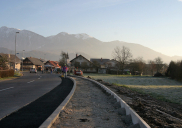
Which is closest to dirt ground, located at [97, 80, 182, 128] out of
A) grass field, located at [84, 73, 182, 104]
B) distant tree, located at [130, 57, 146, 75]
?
grass field, located at [84, 73, 182, 104]

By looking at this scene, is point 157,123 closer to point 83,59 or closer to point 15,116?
point 15,116

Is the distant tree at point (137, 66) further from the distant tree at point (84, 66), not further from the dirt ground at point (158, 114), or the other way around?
the dirt ground at point (158, 114)

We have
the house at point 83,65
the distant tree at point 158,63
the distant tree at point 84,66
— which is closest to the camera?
the distant tree at point 84,66

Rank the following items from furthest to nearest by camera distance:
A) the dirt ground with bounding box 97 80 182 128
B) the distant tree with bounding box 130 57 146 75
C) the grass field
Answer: the distant tree with bounding box 130 57 146 75, the grass field, the dirt ground with bounding box 97 80 182 128

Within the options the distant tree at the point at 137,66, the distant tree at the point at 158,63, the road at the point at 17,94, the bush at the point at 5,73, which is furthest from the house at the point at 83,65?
the road at the point at 17,94

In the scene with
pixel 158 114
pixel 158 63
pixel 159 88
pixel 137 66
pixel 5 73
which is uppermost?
pixel 158 63

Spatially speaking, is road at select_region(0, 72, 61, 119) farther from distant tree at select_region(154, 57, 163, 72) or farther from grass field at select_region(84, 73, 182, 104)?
distant tree at select_region(154, 57, 163, 72)

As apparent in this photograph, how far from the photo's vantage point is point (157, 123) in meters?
4.53

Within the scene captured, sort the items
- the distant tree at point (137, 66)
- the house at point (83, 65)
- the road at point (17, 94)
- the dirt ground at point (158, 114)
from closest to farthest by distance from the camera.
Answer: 1. the dirt ground at point (158, 114)
2. the road at point (17, 94)
3. the distant tree at point (137, 66)
4. the house at point (83, 65)

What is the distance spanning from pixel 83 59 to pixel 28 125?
83.0 m

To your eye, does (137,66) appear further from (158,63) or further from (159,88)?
(159,88)

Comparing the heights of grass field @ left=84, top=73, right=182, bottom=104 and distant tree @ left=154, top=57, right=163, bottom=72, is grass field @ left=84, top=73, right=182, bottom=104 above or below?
below

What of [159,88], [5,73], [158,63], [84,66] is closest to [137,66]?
[84,66]

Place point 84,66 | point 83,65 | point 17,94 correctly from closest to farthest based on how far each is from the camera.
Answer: point 17,94
point 84,66
point 83,65
